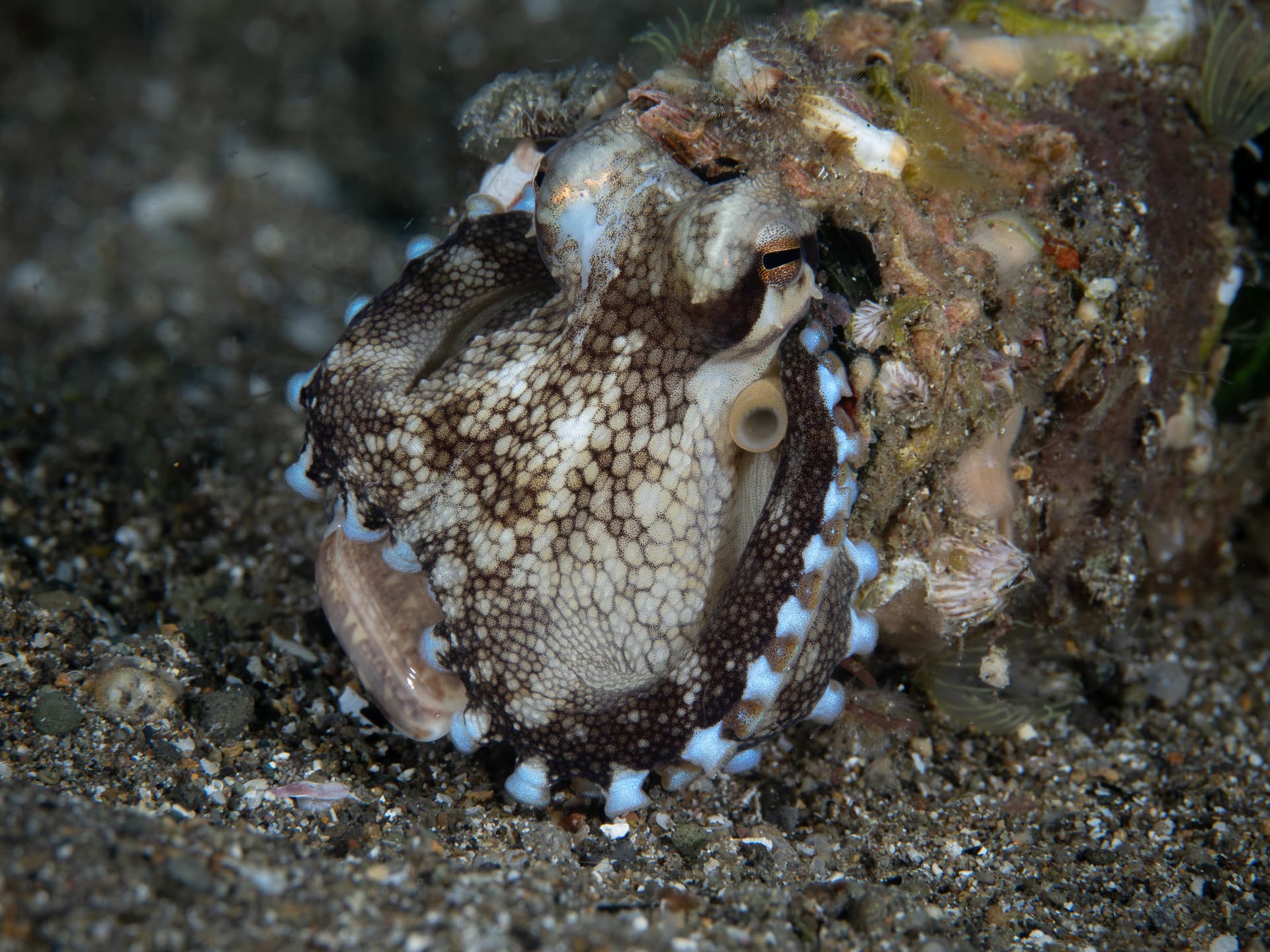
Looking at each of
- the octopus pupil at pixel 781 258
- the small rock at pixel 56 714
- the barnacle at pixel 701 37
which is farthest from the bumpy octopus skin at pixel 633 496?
the small rock at pixel 56 714

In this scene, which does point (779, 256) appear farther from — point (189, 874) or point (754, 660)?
point (189, 874)

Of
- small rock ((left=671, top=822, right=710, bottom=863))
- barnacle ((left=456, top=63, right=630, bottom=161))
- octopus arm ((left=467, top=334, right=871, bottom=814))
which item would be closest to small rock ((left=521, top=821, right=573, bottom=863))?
octopus arm ((left=467, top=334, right=871, bottom=814))

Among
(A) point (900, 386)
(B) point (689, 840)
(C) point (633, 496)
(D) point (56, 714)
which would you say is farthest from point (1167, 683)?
(D) point (56, 714)

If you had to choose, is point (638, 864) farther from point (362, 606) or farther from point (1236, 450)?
point (1236, 450)

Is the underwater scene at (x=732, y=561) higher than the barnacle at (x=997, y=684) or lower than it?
higher

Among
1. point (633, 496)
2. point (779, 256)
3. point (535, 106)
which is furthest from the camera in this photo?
point (535, 106)

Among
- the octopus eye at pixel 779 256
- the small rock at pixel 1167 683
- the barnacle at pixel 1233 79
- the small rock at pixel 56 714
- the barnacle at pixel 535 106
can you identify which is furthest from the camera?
the small rock at pixel 1167 683

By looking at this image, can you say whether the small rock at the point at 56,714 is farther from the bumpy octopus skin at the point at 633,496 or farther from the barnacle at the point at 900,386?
the barnacle at the point at 900,386

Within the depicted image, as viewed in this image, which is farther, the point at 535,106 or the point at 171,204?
the point at 171,204

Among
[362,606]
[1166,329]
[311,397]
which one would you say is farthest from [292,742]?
[1166,329]
